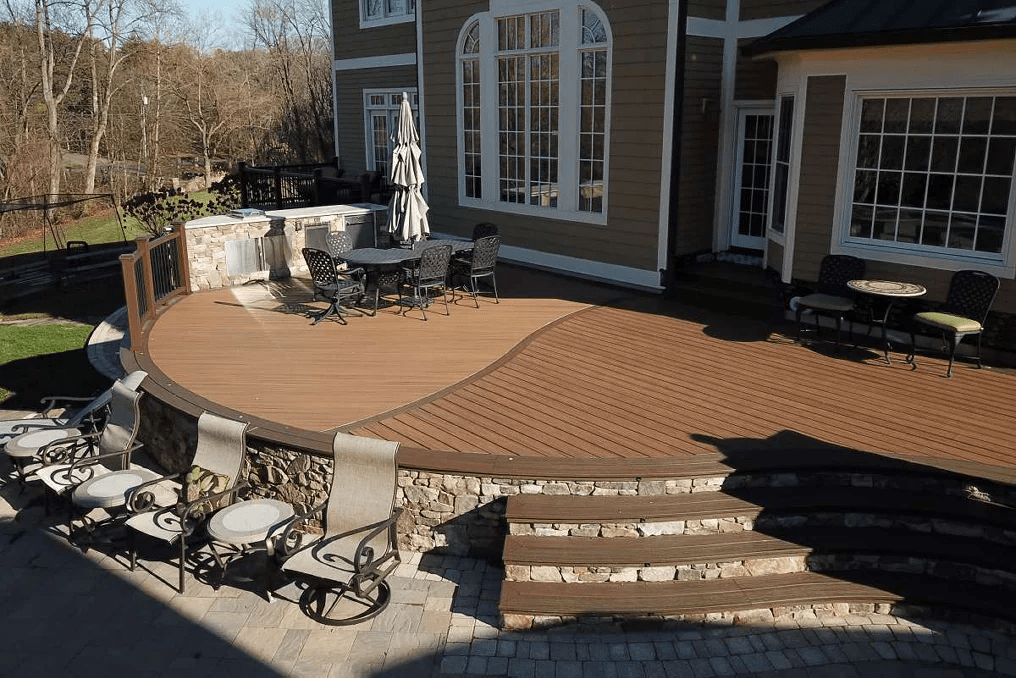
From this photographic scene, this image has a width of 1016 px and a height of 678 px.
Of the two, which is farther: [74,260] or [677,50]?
[74,260]

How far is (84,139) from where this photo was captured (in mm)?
29875

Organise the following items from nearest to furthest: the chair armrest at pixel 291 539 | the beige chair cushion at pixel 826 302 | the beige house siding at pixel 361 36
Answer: the chair armrest at pixel 291 539 → the beige chair cushion at pixel 826 302 → the beige house siding at pixel 361 36

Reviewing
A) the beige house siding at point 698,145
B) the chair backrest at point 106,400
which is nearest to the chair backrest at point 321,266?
the chair backrest at point 106,400

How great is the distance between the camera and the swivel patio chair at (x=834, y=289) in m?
8.23

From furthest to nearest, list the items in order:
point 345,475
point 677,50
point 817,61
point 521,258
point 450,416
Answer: point 521,258 < point 677,50 < point 817,61 < point 450,416 < point 345,475

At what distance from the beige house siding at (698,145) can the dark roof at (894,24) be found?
53.8 inches

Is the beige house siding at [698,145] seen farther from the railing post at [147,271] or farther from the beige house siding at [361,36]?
the beige house siding at [361,36]

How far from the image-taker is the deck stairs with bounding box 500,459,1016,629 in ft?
16.6

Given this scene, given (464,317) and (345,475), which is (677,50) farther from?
(345,475)

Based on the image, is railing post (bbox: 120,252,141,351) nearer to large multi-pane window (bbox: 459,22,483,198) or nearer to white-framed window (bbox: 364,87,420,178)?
large multi-pane window (bbox: 459,22,483,198)

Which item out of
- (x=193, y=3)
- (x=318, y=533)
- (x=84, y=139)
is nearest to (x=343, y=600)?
(x=318, y=533)

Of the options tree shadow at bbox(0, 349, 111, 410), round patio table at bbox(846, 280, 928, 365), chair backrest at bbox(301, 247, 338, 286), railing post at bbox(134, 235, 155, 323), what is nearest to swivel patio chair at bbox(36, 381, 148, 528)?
tree shadow at bbox(0, 349, 111, 410)

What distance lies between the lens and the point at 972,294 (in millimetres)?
7648

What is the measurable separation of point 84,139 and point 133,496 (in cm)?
2882
